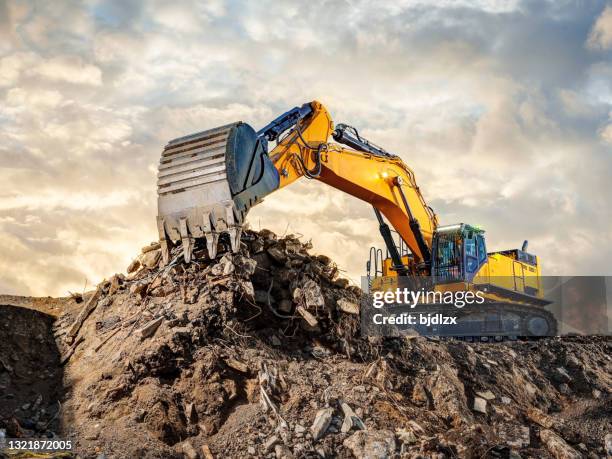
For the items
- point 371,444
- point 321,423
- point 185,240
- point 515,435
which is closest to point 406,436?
point 371,444

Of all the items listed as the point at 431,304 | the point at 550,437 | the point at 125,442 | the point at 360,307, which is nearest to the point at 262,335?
the point at 360,307

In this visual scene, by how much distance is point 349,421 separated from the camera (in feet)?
23.8

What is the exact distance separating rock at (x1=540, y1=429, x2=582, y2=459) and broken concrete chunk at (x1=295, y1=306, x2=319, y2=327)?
3.22 meters

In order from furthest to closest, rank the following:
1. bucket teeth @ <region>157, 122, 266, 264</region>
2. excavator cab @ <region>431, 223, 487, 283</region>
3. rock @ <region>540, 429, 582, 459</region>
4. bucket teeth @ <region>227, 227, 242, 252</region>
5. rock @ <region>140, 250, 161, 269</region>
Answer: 1. excavator cab @ <region>431, 223, 487, 283</region>
2. rock @ <region>140, 250, 161, 269</region>
3. bucket teeth @ <region>157, 122, 266, 264</region>
4. bucket teeth @ <region>227, 227, 242, 252</region>
5. rock @ <region>540, 429, 582, 459</region>

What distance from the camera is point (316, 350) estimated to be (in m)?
8.67

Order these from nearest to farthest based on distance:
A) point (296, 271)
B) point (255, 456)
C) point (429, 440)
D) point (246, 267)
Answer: point (255, 456)
point (429, 440)
point (246, 267)
point (296, 271)

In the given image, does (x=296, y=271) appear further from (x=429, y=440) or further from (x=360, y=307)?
(x=429, y=440)

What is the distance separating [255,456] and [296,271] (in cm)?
306

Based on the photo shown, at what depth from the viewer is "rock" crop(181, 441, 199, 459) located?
21.7 ft

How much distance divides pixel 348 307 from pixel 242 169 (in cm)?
231

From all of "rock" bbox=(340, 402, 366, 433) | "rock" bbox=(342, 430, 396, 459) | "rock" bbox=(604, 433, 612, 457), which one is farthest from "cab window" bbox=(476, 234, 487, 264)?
"rock" bbox=(342, 430, 396, 459)

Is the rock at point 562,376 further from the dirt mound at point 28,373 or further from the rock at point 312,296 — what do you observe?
the dirt mound at point 28,373

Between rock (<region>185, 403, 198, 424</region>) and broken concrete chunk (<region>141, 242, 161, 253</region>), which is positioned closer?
rock (<region>185, 403, 198, 424</region>)

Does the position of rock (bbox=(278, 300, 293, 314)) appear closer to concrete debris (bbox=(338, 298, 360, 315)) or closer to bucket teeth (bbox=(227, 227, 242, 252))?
concrete debris (bbox=(338, 298, 360, 315))
